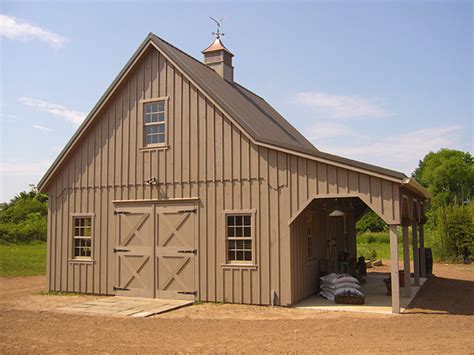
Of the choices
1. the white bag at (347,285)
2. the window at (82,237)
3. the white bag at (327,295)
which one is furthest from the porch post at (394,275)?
the window at (82,237)

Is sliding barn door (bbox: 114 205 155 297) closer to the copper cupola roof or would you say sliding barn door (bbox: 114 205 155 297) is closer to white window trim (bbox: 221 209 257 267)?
white window trim (bbox: 221 209 257 267)

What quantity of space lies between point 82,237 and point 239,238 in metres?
5.00

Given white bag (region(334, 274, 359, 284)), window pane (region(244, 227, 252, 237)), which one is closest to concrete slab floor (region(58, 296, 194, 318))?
window pane (region(244, 227, 252, 237))

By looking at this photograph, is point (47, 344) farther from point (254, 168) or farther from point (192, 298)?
point (254, 168)

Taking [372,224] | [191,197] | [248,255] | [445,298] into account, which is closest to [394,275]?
[445,298]

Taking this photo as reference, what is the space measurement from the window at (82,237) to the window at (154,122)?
303 cm

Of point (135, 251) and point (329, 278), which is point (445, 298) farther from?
point (135, 251)

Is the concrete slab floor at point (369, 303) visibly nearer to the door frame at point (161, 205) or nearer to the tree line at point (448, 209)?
the door frame at point (161, 205)

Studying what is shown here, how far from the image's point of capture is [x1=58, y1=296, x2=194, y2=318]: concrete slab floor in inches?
413

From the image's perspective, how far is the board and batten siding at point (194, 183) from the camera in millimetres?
11008

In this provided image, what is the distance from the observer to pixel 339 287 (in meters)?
11.6

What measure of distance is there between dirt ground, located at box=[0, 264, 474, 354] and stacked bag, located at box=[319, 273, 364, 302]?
1.19 metres

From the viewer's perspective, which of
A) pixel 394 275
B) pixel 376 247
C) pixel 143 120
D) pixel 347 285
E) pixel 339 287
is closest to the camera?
pixel 394 275

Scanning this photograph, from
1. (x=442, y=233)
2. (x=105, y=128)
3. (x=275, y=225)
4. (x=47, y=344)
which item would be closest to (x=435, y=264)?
(x=442, y=233)
